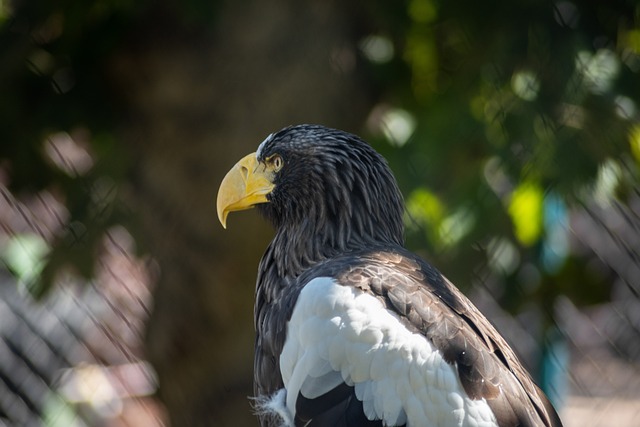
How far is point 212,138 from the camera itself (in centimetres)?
360

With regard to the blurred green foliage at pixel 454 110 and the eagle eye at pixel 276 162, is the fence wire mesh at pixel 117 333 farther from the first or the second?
the eagle eye at pixel 276 162

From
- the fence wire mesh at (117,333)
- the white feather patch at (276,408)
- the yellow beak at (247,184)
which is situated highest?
the yellow beak at (247,184)

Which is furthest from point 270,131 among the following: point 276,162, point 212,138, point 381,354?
point 381,354

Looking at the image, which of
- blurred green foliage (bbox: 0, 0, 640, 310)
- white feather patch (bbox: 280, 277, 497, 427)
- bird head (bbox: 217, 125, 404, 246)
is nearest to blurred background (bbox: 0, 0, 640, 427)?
blurred green foliage (bbox: 0, 0, 640, 310)

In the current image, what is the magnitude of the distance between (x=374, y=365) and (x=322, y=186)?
2.40 ft

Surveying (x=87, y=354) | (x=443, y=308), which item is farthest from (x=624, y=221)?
(x=87, y=354)

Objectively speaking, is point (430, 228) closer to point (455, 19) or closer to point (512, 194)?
point (512, 194)

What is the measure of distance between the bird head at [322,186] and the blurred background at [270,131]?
0.26 m

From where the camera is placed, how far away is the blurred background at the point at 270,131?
300 cm

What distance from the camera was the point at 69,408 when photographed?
4223mm

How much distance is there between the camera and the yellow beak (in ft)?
9.52

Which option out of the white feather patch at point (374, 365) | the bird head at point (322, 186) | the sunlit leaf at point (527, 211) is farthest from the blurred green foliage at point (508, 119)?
the white feather patch at point (374, 365)

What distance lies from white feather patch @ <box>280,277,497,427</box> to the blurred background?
845mm

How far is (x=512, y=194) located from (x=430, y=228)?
282 mm
